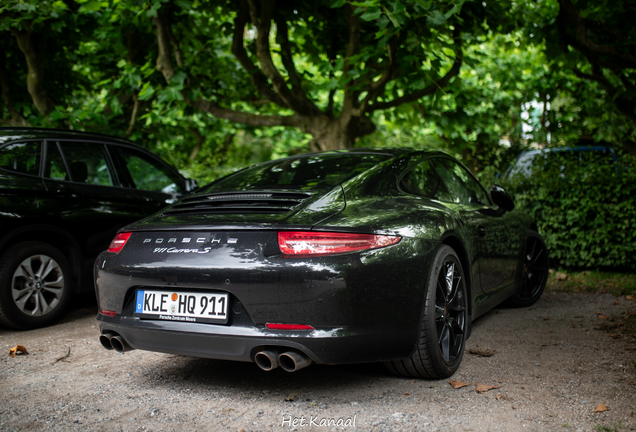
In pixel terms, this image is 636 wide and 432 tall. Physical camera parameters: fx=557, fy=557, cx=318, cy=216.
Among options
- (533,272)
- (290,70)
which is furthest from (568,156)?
(290,70)

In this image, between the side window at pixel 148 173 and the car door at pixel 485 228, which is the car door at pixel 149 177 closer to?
the side window at pixel 148 173

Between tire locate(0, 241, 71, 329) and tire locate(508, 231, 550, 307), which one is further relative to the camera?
tire locate(508, 231, 550, 307)

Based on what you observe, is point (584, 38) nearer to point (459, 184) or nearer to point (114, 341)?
point (459, 184)

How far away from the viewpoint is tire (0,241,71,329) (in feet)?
14.2

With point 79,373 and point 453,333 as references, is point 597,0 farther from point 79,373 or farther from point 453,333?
point 79,373

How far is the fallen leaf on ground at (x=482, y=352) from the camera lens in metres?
3.75

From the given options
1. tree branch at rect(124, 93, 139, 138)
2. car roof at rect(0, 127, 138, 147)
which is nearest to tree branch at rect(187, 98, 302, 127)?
tree branch at rect(124, 93, 139, 138)

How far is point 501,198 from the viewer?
465cm

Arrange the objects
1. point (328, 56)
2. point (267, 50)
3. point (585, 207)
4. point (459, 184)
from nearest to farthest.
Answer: point (459, 184) → point (585, 207) → point (267, 50) → point (328, 56)

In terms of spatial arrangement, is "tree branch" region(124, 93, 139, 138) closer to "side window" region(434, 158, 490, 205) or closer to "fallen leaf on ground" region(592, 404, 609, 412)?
"side window" region(434, 158, 490, 205)

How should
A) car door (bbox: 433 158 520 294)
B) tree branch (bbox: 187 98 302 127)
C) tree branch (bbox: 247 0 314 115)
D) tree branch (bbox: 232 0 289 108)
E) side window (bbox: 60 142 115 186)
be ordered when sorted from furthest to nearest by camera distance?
tree branch (bbox: 187 98 302 127) → tree branch (bbox: 232 0 289 108) → tree branch (bbox: 247 0 314 115) → side window (bbox: 60 142 115 186) → car door (bbox: 433 158 520 294)

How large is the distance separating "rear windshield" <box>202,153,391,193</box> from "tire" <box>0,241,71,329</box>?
5.62 ft

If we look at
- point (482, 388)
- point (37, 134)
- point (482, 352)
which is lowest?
point (482, 352)

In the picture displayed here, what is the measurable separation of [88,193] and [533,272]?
4.31 meters
